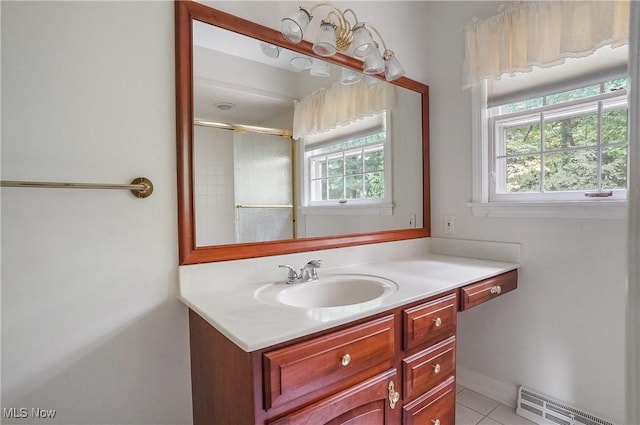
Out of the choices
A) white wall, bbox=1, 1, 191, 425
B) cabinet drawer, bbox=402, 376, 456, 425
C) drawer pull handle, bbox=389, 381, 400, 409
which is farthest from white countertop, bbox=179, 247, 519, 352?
cabinet drawer, bbox=402, 376, 456, 425

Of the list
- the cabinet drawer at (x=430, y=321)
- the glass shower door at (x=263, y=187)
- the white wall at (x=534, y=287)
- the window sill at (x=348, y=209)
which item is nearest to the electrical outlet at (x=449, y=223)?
the white wall at (x=534, y=287)

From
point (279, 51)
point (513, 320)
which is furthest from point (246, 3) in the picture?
point (513, 320)

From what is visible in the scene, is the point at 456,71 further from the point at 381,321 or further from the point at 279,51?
the point at 381,321

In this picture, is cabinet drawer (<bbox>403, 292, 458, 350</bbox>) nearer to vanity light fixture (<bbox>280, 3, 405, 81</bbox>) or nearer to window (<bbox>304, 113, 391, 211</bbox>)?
window (<bbox>304, 113, 391, 211</bbox>)

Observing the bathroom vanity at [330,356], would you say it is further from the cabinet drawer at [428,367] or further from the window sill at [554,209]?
the window sill at [554,209]

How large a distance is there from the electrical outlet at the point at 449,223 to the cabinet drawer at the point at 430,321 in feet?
2.49

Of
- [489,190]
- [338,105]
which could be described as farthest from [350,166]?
[489,190]

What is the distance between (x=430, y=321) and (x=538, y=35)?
4.81 ft

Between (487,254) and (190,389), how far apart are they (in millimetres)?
1644

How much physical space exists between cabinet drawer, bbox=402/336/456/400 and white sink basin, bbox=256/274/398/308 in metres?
0.26

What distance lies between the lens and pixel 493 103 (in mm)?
1745

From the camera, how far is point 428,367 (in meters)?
1.17

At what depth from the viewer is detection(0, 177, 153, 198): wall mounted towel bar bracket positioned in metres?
0.86

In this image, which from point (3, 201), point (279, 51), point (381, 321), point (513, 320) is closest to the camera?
point (3, 201)
